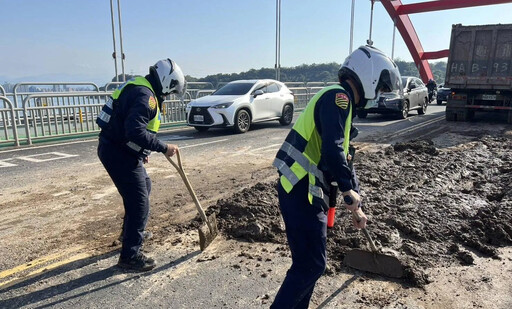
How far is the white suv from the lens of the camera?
11.3 meters

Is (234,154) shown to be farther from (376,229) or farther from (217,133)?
(376,229)

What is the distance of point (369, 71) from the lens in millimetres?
2441

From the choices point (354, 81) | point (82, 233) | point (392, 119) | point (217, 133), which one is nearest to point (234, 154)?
point (217, 133)

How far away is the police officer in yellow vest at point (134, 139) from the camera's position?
311 cm

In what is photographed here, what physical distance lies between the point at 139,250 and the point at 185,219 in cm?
120

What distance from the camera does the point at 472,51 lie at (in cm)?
1306

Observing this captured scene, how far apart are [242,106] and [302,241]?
9.65m

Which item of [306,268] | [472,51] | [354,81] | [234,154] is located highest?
[472,51]

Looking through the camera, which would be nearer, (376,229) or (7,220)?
(376,229)

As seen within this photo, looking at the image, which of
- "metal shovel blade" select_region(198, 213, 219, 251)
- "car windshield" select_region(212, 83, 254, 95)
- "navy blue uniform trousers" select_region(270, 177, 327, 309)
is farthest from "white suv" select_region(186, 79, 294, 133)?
"navy blue uniform trousers" select_region(270, 177, 327, 309)

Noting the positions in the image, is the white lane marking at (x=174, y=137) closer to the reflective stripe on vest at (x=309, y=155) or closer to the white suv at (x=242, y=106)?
the white suv at (x=242, y=106)

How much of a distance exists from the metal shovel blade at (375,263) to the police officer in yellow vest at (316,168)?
1057 mm

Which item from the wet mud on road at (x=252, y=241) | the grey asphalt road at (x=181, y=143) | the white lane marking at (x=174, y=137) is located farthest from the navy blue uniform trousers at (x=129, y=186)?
the white lane marking at (x=174, y=137)

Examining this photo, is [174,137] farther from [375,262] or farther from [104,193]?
[375,262]
